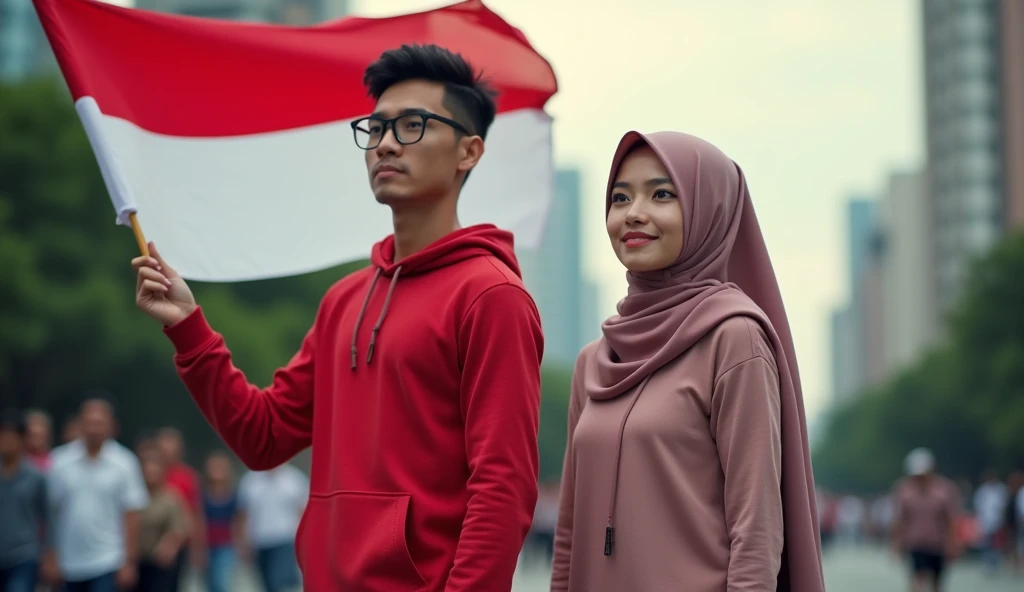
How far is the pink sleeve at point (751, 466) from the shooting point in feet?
12.9

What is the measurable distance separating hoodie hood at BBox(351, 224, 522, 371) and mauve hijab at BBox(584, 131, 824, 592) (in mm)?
367

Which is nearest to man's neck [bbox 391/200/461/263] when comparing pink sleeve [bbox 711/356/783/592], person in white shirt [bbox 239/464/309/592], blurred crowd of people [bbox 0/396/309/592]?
pink sleeve [bbox 711/356/783/592]

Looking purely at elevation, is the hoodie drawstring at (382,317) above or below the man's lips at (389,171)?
below

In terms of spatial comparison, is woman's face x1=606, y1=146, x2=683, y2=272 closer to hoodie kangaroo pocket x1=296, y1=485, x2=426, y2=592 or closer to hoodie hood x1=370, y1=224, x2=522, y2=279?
hoodie hood x1=370, y1=224, x2=522, y2=279

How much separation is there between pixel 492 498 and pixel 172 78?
7.66 ft

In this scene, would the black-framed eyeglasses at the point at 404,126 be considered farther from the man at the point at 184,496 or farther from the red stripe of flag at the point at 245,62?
the man at the point at 184,496

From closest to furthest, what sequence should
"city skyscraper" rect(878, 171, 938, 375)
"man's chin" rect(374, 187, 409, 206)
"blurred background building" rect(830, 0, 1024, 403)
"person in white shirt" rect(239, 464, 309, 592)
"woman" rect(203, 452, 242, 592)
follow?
"man's chin" rect(374, 187, 409, 206)
"person in white shirt" rect(239, 464, 309, 592)
"woman" rect(203, 452, 242, 592)
"blurred background building" rect(830, 0, 1024, 403)
"city skyscraper" rect(878, 171, 938, 375)

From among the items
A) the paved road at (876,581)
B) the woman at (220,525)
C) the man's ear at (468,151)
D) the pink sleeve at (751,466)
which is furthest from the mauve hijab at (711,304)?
the paved road at (876,581)

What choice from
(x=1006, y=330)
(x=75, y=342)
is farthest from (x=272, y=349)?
(x=1006, y=330)

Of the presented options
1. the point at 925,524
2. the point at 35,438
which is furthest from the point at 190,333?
the point at 925,524

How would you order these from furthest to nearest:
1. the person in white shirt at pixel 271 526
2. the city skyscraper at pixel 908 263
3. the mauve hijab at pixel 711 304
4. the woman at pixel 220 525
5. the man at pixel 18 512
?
1. the city skyscraper at pixel 908 263
2. the woman at pixel 220 525
3. the person in white shirt at pixel 271 526
4. the man at pixel 18 512
5. the mauve hijab at pixel 711 304

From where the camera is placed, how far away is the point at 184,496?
43.5 feet

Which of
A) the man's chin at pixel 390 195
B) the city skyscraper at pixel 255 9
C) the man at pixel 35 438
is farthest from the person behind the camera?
the city skyscraper at pixel 255 9

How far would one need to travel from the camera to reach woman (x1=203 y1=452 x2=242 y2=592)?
1371 centimetres
